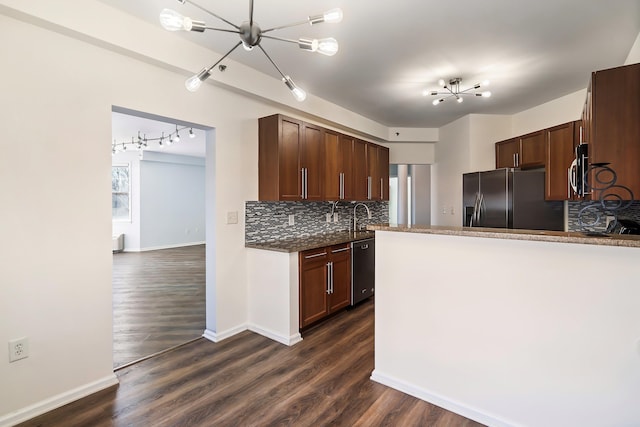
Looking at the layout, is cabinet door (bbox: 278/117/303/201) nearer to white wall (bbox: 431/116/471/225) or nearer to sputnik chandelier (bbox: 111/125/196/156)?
white wall (bbox: 431/116/471/225)

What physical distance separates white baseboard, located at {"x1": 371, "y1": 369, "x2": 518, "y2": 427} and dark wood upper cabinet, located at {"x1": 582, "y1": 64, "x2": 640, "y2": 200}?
5.14 feet

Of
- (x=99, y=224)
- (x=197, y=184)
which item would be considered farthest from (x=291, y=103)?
(x=197, y=184)

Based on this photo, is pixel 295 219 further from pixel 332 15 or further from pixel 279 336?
pixel 332 15

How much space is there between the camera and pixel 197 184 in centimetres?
933

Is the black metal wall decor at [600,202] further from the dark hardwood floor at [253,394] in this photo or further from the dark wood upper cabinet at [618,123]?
the dark hardwood floor at [253,394]

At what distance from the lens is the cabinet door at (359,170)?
14.1ft

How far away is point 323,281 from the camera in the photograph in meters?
3.33

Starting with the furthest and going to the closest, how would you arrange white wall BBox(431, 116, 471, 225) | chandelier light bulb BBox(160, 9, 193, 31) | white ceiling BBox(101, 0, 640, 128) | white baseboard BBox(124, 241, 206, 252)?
white baseboard BBox(124, 241, 206, 252), white wall BBox(431, 116, 471, 225), white ceiling BBox(101, 0, 640, 128), chandelier light bulb BBox(160, 9, 193, 31)

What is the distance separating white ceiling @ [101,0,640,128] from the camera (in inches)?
85.1

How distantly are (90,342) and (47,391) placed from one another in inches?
13.0

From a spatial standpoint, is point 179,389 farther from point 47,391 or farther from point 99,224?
point 99,224

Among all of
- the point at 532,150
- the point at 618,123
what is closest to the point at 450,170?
the point at 532,150

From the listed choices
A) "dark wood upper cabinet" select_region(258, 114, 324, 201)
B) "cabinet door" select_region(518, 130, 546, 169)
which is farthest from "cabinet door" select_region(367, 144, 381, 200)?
"cabinet door" select_region(518, 130, 546, 169)

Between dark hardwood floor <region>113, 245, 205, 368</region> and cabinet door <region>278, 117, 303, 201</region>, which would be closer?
dark hardwood floor <region>113, 245, 205, 368</region>
